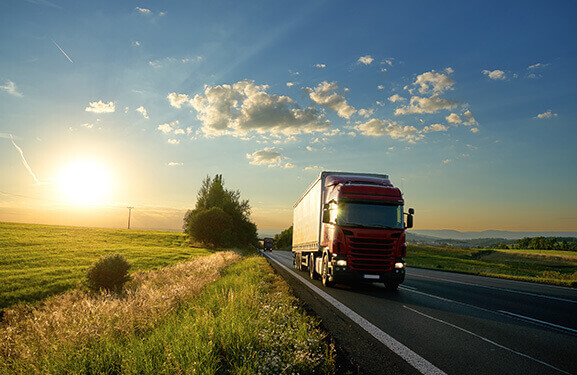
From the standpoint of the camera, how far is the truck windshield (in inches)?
455

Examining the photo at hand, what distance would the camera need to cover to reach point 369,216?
1166 cm

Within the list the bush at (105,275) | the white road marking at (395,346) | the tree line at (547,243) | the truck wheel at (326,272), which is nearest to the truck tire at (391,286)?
the truck wheel at (326,272)

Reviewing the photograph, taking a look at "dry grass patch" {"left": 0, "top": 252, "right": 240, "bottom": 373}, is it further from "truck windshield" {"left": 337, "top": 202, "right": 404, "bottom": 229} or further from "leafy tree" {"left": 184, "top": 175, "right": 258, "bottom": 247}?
"leafy tree" {"left": 184, "top": 175, "right": 258, "bottom": 247}

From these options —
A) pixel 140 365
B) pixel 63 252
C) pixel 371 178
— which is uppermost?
pixel 371 178

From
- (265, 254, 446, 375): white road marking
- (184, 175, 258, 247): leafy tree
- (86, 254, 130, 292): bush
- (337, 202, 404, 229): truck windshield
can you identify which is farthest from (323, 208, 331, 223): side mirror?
(184, 175, 258, 247): leafy tree

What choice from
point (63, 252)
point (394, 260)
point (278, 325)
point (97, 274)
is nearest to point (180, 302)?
point (278, 325)

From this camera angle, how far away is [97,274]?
16047mm

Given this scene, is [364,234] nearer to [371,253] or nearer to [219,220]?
[371,253]

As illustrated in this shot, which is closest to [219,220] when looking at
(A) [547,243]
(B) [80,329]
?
(B) [80,329]

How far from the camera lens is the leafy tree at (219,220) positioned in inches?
2125

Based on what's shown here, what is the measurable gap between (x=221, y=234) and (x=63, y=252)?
2539cm

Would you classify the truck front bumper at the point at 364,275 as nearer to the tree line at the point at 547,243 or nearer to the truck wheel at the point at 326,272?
the truck wheel at the point at 326,272

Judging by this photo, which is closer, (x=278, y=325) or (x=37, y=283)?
(x=278, y=325)

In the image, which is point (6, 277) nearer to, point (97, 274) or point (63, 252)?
point (97, 274)
